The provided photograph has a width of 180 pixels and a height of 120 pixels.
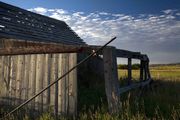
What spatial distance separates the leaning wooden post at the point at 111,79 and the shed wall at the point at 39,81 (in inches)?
34.6

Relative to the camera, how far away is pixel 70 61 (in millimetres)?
8359

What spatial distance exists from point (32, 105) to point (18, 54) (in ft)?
5.47

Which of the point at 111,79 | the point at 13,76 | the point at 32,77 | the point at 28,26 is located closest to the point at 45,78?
the point at 32,77

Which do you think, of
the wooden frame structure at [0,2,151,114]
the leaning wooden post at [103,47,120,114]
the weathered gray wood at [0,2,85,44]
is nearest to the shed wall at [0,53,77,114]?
the wooden frame structure at [0,2,151,114]

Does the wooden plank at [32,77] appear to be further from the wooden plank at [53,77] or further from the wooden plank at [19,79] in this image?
the wooden plank at [53,77]

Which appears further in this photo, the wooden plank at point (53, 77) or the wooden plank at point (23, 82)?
the wooden plank at point (23, 82)

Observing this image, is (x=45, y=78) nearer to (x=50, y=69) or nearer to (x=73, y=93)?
(x=50, y=69)

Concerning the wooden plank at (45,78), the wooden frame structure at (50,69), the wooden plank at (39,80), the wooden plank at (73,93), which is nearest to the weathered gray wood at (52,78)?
the wooden frame structure at (50,69)

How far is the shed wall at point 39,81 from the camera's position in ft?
27.2

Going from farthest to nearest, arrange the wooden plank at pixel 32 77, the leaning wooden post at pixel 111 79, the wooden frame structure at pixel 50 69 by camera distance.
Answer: the wooden plank at pixel 32 77
the wooden frame structure at pixel 50 69
the leaning wooden post at pixel 111 79

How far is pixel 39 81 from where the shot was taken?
8.84 meters

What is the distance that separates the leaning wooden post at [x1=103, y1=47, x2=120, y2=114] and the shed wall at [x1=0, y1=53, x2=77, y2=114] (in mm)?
879

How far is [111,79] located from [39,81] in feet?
7.33

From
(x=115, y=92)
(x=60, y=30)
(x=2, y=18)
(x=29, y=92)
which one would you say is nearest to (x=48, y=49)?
(x=29, y=92)
